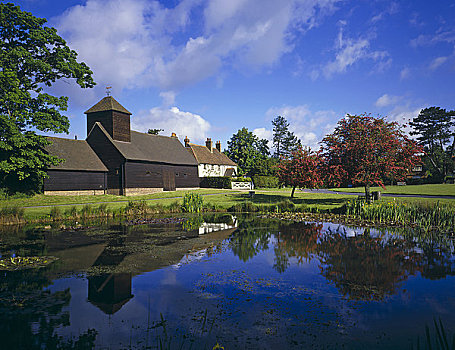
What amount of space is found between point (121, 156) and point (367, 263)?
105ft

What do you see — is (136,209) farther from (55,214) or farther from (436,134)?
(436,134)

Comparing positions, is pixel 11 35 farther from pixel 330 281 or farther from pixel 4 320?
pixel 330 281

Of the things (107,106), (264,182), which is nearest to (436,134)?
(264,182)

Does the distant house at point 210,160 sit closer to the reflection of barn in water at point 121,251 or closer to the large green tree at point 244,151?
the large green tree at point 244,151

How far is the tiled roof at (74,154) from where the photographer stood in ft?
109

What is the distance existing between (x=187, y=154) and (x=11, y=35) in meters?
26.0

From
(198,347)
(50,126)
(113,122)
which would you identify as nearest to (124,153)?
(113,122)

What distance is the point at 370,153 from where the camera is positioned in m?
23.3

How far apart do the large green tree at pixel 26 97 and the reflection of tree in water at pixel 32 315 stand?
72.6ft

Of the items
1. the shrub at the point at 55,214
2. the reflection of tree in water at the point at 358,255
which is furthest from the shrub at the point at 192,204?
the reflection of tree in water at the point at 358,255

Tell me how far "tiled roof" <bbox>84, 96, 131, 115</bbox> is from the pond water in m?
27.9

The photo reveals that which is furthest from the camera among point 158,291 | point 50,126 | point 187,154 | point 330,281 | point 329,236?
point 187,154

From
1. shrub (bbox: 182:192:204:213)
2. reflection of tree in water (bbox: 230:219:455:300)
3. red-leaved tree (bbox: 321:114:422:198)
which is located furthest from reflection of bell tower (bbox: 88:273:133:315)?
red-leaved tree (bbox: 321:114:422:198)

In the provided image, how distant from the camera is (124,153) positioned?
36.7 m
